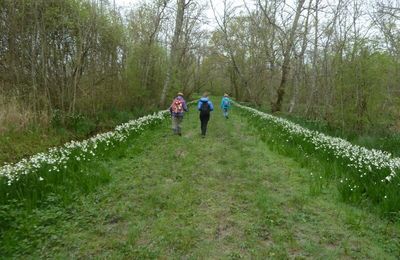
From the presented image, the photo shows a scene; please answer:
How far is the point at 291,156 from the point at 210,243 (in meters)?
5.45

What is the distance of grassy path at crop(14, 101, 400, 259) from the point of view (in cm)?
407

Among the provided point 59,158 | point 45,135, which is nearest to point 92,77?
point 45,135

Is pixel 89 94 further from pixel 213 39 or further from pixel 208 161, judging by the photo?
pixel 213 39

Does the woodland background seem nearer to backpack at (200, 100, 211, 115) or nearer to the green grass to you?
the green grass

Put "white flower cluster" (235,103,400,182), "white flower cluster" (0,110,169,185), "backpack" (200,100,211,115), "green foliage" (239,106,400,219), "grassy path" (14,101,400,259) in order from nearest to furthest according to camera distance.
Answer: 1. "grassy path" (14,101,400,259)
2. "green foliage" (239,106,400,219)
3. "white flower cluster" (0,110,169,185)
4. "white flower cluster" (235,103,400,182)
5. "backpack" (200,100,211,115)

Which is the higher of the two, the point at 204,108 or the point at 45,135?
the point at 204,108

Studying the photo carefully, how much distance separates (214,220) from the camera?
4934 millimetres

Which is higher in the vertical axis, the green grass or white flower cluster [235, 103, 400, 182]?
white flower cluster [235, 103, 400, 182]

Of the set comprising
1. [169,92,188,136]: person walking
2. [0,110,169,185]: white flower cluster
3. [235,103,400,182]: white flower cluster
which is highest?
[169,92,188,136]: person walking

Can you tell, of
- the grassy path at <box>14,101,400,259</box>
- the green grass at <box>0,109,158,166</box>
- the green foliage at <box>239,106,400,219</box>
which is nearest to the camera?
the grassy path at <box>14,101,400,259</box>

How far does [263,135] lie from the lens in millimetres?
12305

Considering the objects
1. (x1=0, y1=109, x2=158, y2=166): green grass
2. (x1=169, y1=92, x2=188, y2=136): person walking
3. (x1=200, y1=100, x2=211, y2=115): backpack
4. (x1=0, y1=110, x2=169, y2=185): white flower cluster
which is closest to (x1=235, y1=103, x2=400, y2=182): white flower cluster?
(x1=200, y1=100, x2=211, y2=115): backpack

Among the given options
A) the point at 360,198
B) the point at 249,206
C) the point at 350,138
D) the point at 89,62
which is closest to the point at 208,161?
the point at 249,206

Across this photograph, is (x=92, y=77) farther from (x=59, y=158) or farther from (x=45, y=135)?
(x=59, y=158)
